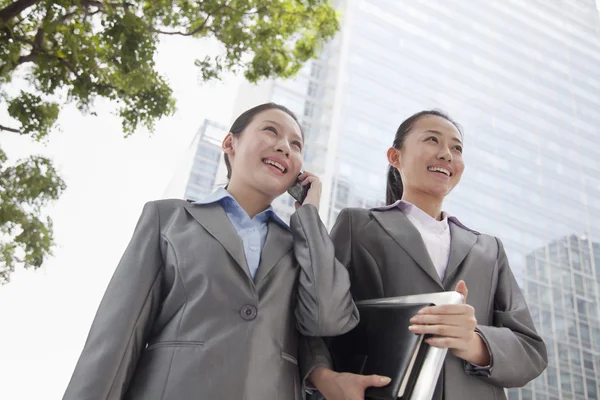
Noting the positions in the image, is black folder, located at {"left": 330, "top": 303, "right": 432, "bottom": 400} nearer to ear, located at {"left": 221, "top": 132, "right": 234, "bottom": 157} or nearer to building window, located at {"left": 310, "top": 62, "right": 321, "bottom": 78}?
ear, located at {"left": 221, "top": 132, "right": 234, "bottom": 157}

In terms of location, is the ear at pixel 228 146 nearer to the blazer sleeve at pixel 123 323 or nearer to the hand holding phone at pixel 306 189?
the hand holding phone at pixel 306 189

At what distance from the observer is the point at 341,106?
57.1 ft

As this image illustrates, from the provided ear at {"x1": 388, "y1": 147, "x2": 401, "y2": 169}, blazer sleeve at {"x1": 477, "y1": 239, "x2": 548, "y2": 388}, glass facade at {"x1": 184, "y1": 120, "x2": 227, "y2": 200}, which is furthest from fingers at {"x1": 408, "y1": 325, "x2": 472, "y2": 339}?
glass facade at {"x1": 184, "y1": 120, "x2": 227, "y2": 200}

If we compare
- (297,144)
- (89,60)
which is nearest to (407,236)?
(297,144)

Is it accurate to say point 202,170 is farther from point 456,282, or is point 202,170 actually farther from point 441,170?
point 456,282

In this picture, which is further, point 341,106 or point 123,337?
point 341,106

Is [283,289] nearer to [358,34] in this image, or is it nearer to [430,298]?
[430,298]

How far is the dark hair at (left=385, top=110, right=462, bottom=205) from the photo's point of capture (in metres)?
1.32

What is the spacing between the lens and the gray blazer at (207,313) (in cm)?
78

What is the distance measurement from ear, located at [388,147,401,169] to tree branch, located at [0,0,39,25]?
2.13 meters

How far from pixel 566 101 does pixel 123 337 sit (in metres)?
25.6

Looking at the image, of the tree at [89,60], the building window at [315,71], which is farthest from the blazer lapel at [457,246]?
the building window at [315,71]

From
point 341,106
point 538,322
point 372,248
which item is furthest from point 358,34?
point 372,248

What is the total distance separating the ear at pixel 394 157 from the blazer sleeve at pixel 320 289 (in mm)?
443
